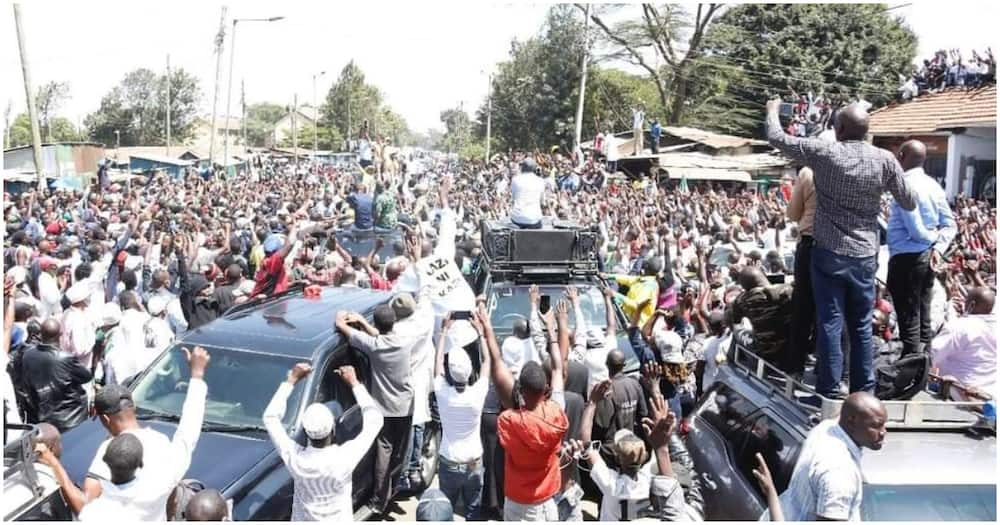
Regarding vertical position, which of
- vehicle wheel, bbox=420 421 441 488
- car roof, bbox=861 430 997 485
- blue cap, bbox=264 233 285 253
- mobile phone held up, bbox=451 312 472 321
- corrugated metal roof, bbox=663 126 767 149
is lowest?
vehicle wheel, bbox=420 421 441 488

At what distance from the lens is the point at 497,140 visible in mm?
52812

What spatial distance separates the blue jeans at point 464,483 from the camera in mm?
5438

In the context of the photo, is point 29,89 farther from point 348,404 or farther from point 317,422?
point 317,422

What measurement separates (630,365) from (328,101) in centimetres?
7772

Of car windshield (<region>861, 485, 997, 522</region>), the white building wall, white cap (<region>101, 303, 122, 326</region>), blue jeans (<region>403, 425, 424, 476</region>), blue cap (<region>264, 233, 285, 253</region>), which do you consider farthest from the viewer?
the white building wall

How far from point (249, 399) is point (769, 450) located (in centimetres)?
325

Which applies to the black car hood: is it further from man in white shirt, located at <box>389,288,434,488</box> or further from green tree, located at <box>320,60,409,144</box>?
green tree, located at <box>320,60,409,144</box>

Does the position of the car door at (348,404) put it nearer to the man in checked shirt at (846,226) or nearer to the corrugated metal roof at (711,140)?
the man in checked shirt at (846,226)

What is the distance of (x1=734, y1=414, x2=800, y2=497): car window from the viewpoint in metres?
3.91

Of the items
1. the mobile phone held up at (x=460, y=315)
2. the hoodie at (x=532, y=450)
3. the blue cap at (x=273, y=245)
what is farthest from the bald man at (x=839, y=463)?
the blue cap at (x=273, y=245)

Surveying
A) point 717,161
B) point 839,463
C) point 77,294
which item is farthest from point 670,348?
point 717,161

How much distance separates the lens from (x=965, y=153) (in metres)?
23.0

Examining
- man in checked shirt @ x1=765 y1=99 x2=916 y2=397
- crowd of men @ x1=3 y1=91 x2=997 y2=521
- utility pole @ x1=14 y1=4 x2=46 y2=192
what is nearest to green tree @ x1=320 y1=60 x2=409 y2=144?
utility pole @ x1=14 y1=4 x2=46 y2=192

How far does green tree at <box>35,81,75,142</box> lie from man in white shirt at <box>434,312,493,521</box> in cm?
7927
